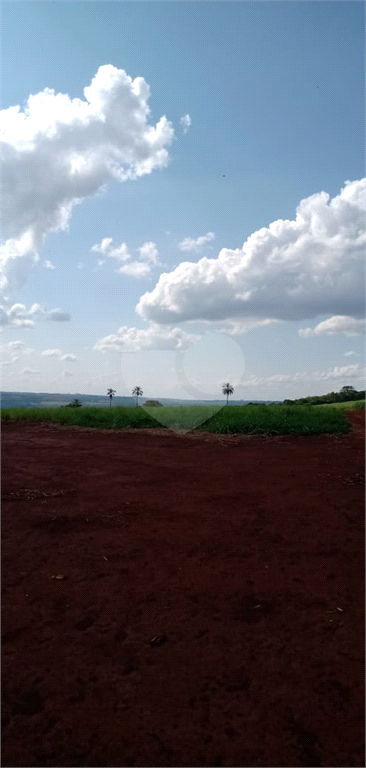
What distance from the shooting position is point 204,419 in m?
14.6

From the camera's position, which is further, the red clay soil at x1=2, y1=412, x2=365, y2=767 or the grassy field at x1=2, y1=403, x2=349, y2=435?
the grassy field at x1=2, y1=403, x2=349, y2=435

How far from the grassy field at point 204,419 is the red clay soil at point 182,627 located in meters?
7.11

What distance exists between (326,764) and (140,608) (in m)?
1.33

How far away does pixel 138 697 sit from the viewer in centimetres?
207

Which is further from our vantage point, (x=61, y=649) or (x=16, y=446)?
(x=16, y=446)

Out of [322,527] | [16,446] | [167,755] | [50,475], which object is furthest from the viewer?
[16,446]

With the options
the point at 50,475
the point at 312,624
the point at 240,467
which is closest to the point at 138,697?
the point at 312,624

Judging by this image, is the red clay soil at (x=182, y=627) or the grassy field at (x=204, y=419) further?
the grassy field at (x=204, y=419)

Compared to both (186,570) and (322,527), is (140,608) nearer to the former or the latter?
(186,570)

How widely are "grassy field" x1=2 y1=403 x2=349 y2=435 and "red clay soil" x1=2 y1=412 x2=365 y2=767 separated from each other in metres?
7.11

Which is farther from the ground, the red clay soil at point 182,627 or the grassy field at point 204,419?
the grassy field at point 204,419

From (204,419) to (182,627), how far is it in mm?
11963

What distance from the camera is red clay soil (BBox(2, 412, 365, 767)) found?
1.89 meters

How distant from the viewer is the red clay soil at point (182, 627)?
6.20ft
